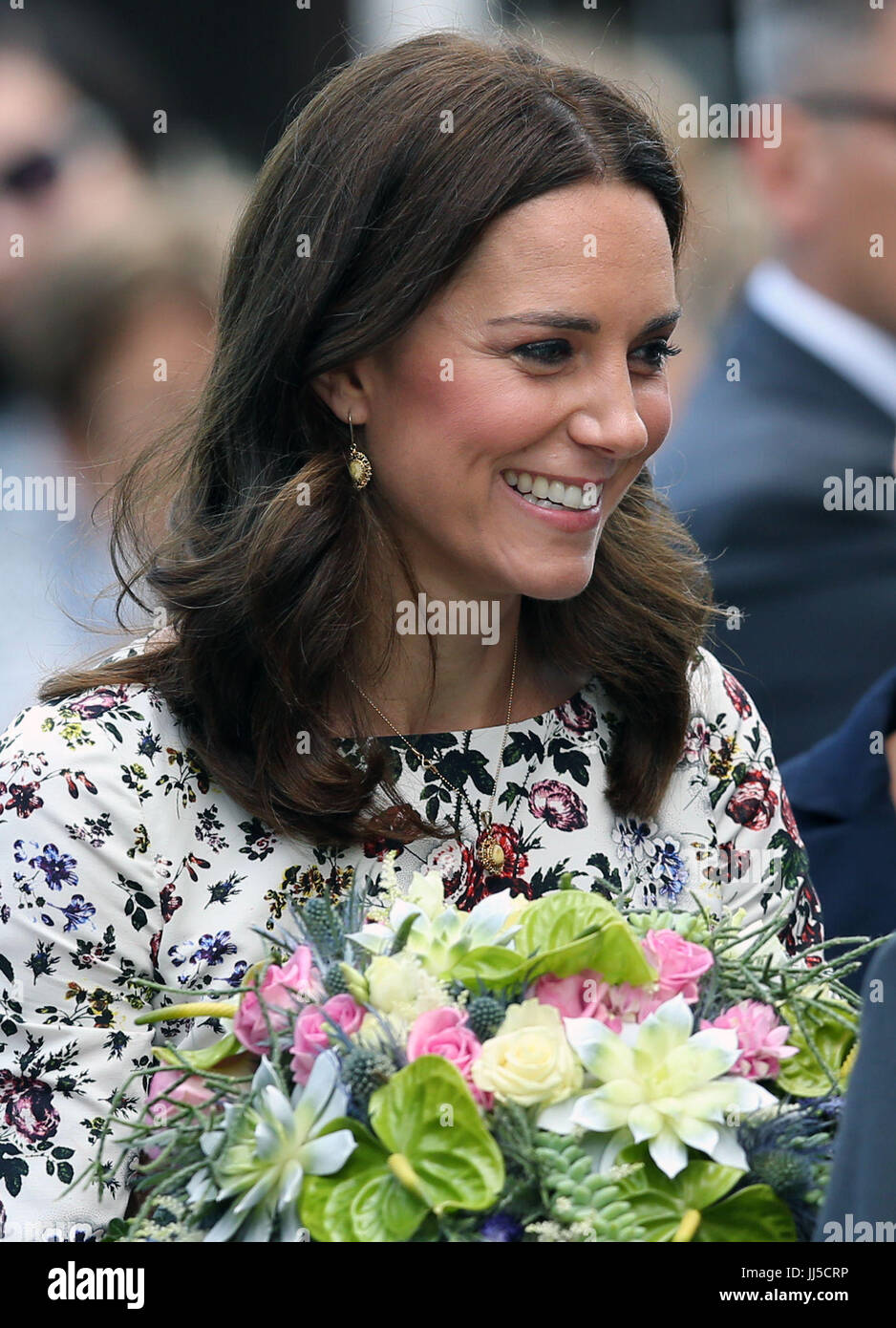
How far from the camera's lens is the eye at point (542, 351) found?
193 cm

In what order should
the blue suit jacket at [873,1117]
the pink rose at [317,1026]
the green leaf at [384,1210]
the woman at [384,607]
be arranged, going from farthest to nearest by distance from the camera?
the woman at [384,607] < the pink rose at [317,1026] < the green leaf at [384,1210] < the blue suit jacket at [873,1117]

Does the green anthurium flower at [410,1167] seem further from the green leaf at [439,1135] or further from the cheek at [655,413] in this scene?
the cheek at [655,413]

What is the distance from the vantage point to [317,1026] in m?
1.30

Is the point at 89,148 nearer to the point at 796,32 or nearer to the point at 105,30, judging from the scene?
the point at 105,30

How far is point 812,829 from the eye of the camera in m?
2.56

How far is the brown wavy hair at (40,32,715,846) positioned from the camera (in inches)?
77.0

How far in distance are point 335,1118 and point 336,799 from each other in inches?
31.1

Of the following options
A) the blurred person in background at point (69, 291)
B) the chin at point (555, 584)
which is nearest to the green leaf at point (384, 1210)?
the chin at point (555, 584)

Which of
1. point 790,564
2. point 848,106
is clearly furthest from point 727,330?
point 790,564

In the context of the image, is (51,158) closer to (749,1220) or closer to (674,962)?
(674,962)

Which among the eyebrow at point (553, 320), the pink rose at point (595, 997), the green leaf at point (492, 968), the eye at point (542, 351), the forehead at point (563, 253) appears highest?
the forehead at point (563, 253)

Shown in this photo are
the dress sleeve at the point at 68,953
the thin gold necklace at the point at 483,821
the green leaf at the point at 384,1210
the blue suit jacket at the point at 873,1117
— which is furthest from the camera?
the thin gold necklace at the point at 483,821

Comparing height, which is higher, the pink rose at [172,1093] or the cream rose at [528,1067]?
the cream rose at [528,1067]
